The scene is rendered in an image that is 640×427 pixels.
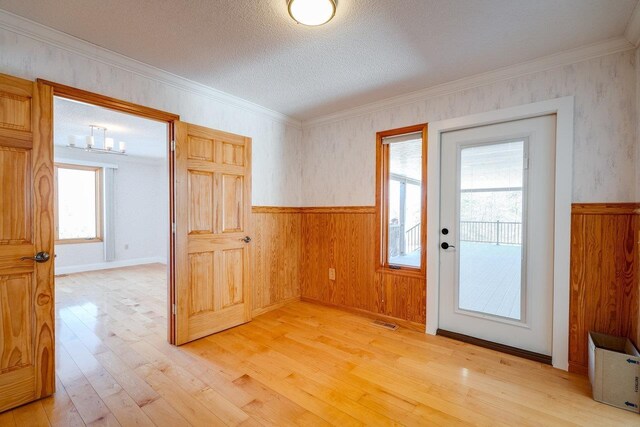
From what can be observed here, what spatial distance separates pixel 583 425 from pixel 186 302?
3074mm

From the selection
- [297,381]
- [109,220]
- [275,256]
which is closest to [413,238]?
[275,256]

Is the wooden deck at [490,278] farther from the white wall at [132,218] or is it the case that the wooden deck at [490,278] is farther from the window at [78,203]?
the window at [78,203]

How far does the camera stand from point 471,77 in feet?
8.91

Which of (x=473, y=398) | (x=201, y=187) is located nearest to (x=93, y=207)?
(x=201, y=187)

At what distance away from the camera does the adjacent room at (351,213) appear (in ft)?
6.11

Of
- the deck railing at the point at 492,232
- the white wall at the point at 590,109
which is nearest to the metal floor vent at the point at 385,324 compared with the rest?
the deck railing at the point at 492,232

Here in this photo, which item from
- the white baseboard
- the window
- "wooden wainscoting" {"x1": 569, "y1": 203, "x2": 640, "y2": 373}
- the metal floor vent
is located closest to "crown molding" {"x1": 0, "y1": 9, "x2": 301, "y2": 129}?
the metal floor vent

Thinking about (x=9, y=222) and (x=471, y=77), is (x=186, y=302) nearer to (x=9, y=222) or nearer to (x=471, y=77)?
(x=9, y=222)

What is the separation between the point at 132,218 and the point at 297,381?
6402 millimetres

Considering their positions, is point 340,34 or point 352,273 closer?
point 340,34

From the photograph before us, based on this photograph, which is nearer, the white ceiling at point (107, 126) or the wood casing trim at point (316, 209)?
the wood casing trim at point (316, 209)

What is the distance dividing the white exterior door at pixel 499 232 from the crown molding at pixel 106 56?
245cm

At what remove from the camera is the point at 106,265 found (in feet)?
20.8

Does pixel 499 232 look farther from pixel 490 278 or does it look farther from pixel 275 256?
pixel 275 256
